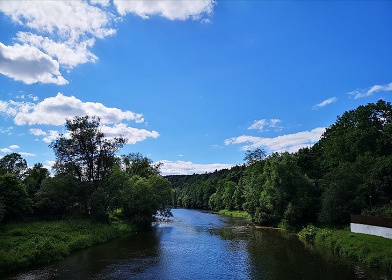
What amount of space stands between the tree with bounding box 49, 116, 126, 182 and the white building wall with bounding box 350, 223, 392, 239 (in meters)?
37.1

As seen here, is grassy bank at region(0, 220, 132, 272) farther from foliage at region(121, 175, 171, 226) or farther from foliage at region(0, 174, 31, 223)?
foliage at region(121, 175, 171, 226)

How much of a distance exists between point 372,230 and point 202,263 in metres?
18.6

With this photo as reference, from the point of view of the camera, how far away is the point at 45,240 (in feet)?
98.8

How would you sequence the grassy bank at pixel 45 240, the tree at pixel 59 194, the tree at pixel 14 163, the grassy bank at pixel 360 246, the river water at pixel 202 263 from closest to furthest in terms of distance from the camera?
the river water at pixel 202 263 → the grassy bank at pixel 45 240 → the grassy bank at pixel 360 246 → the tree at pixel 59 194 → the tree at pixel 14 163

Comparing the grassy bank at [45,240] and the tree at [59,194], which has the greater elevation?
the tree at [59,194]

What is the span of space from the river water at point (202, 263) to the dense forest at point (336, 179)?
32.3 feet

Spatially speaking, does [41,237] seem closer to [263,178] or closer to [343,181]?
[343,181]

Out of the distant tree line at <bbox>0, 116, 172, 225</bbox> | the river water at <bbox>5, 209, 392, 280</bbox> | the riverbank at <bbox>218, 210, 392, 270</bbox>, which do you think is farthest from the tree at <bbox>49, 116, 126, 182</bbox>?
the riverbank at <bbox>218, 210, 392, 270</bbox>

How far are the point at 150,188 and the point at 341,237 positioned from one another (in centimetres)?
3198

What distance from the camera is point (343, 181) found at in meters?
42.2

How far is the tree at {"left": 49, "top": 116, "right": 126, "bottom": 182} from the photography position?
4969cm

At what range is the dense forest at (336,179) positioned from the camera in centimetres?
4141

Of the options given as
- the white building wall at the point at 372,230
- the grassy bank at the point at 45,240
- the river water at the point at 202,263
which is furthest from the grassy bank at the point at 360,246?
the grassy bank at the point at 45,240

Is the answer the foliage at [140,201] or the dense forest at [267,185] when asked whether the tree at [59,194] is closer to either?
the dense forest at [267,185]
